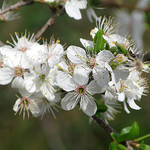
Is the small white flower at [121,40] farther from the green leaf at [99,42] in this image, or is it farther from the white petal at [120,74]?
the white petal at [120,74]

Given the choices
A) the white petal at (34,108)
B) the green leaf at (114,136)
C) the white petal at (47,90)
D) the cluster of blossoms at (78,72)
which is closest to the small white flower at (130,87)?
the cluster of blossoms at (78,72)

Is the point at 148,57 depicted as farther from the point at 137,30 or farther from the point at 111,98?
the point at 137,30

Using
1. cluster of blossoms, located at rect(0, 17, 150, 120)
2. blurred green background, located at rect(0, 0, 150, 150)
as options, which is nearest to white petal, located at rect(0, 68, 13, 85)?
cluster of blossoms, located at rect(0, 17, 150, 120)

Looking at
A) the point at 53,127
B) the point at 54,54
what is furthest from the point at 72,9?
the point at 53,127

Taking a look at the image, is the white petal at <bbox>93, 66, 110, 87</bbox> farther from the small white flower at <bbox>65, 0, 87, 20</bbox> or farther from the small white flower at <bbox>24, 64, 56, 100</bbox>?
the small white flower at <bbox>65, 0, 87, 20</bbox>

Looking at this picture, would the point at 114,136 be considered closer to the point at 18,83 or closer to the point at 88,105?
the point at 88,105

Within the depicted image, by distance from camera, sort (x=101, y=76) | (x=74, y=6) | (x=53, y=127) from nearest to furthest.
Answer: (x=101, y=76) < (x=74, y=6) < (x=53, y=127)
